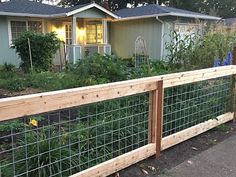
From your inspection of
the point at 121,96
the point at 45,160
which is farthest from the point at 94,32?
the point at 45,160

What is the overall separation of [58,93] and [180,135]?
220cm

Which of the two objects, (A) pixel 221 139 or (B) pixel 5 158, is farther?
(A) pixel 221 139

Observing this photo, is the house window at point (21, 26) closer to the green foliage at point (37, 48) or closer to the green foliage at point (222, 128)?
the green foliage at point (37, 48)

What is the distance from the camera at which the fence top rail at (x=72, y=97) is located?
7.00ft

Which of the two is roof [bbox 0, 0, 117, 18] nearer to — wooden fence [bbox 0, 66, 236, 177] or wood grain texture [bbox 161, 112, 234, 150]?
wood grain texture [bbox 161, 112, 234, 150]

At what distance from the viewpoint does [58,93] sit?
2428mm

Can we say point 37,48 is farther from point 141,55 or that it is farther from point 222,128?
point 222,128

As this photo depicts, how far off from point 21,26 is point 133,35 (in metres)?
6.44

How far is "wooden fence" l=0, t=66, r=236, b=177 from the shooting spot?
2201 mm

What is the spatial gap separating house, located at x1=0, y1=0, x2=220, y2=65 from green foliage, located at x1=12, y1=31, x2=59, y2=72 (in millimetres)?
2496

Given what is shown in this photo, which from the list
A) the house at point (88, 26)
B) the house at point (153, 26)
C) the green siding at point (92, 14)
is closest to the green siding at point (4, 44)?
the house at point (88, 26)

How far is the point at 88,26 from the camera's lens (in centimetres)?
1644

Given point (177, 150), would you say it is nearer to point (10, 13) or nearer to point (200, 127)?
point (200, 127)

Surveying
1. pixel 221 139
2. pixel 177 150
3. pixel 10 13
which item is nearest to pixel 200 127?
pixel 221 139
